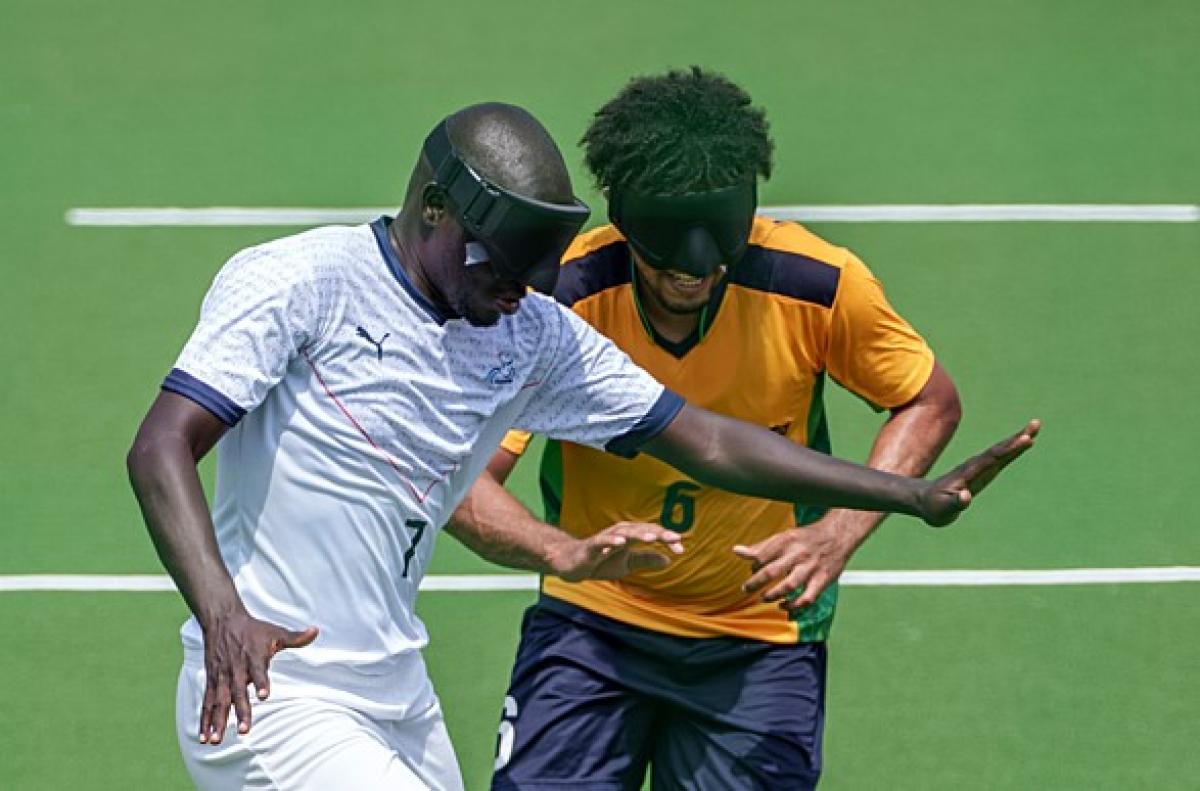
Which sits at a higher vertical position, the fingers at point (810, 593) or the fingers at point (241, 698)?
the fingers at point (241, 698)

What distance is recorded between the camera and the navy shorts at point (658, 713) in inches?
219

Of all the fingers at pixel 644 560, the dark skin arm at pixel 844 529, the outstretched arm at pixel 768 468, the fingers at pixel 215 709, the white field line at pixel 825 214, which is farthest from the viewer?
the white field line at pixel 825 214

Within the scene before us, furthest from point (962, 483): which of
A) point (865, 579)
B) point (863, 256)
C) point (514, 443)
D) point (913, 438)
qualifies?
point (863, 256)

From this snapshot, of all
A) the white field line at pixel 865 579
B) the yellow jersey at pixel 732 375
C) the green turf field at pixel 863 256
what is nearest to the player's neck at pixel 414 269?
the yellow jersey at pixel 732 375

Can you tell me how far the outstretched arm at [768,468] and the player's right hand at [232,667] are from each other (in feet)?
4.20

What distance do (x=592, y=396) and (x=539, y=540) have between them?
1.60 ft

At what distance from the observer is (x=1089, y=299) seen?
9.66 metres

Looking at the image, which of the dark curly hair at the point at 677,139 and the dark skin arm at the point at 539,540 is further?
the dark curly hair at the point at 677,139

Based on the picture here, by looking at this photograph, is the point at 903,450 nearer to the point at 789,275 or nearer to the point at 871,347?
the point at 871,347

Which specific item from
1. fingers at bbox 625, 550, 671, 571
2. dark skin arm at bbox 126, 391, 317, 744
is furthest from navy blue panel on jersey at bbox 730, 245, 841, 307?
dark skin arm at bbox 126, 391, 317, 744

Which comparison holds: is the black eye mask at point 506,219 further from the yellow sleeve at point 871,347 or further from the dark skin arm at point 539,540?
the yellow sleeve at point 871,347

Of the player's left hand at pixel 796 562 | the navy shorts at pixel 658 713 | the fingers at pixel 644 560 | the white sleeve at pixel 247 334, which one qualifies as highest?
the white sleeve at pixel 247 334

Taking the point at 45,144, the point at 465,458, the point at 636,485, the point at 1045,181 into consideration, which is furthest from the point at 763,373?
the point at 45,144

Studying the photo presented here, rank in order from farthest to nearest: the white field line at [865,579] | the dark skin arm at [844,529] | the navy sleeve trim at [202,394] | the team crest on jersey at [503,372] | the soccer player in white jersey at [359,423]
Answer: the white field line at [865,579] < the dark skin arm at [844,529] < the team crest on jersey at [503,372] < the soccer player in white jersey at [359,423] < the navy sleeve trim at [202,394]
